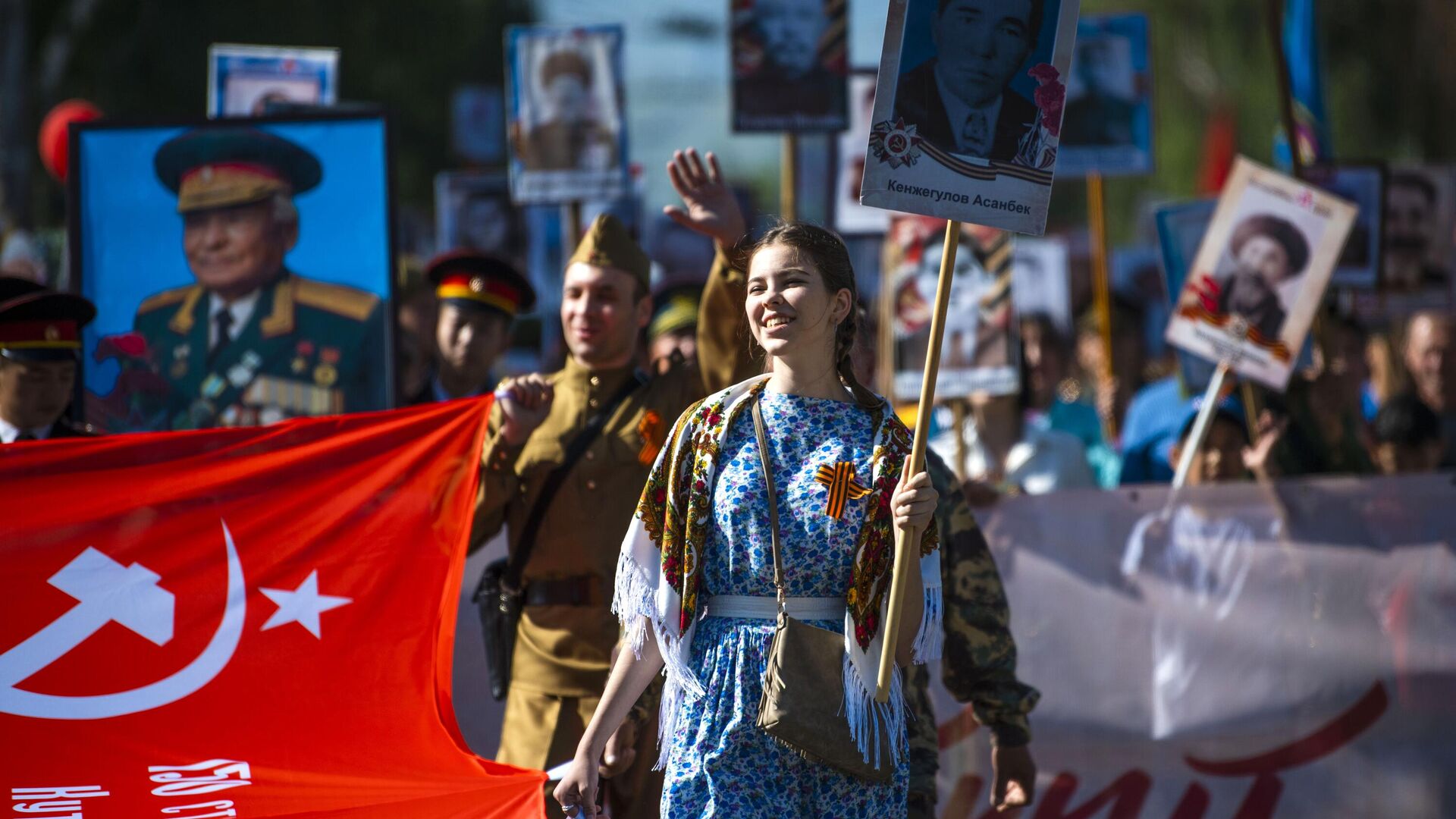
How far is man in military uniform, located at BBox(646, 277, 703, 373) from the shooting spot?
5.52 metres

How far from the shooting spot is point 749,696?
3.09m

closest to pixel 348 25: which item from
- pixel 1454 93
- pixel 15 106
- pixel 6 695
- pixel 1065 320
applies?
pixel 15 106

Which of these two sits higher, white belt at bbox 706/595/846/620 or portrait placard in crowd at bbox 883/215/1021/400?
portrait placard in crowd at bbox 883/215/1021/400

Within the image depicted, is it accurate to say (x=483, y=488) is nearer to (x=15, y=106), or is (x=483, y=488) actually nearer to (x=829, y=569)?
(x=829, y=569)

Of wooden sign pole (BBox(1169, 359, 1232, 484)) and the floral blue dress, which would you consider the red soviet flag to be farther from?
wooden sign pole (BBox(1169, 359, 1232, 484))

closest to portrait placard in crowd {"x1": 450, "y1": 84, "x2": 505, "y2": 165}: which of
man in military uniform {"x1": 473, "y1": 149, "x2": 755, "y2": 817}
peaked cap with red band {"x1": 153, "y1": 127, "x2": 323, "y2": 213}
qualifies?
peaked cap with red band {"x1": 153, "y1": 127, "x2": 323, "y2": 213}

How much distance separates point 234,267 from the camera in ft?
17.0

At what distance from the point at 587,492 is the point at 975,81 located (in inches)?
59.8

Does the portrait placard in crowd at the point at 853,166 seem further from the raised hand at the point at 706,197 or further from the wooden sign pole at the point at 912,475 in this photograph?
the wooden sign pole at the point at 912,475

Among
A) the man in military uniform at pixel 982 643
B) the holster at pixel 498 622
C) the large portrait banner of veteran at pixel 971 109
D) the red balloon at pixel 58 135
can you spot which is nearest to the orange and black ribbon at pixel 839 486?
the large portrait banner of veteran at pixel 971 109

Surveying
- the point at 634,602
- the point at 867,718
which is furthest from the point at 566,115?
the point at 867,718

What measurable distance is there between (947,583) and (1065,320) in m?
5.77

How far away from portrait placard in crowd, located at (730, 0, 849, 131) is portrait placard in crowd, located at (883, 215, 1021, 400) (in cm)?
63

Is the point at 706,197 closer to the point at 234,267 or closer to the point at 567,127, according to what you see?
the point at 234,267
